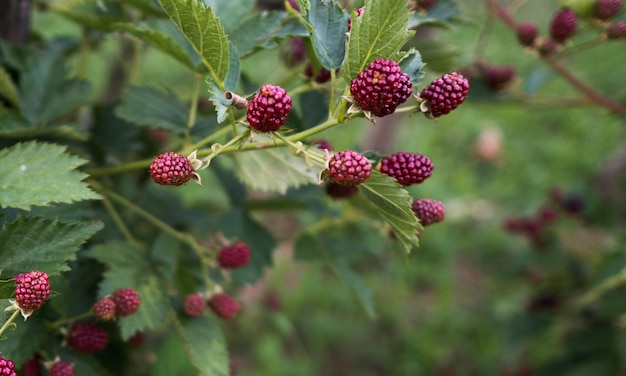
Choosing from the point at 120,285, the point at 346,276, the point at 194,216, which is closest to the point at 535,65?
the point at 346,276

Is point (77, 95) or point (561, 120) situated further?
point (561, 120)

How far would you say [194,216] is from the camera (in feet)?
4.91

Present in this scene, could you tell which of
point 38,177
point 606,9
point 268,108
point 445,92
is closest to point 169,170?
point 268,108

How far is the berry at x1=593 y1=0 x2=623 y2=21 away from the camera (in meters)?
1.34

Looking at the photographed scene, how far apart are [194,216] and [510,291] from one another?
188 cm

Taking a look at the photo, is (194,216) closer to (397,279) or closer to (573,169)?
(397,279)

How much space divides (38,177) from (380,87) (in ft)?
1.78

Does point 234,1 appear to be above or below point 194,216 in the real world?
above

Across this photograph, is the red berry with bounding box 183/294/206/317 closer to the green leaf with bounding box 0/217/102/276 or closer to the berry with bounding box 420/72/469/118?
the green leaf with bounding box 0/217/102/276

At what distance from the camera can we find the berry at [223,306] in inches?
43.7

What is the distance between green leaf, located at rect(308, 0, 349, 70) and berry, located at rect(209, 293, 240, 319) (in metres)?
0.50

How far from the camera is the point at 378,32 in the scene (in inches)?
31.1

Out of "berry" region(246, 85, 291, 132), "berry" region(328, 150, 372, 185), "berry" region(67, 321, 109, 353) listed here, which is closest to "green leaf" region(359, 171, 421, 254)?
"berry" region(328, 150, 372, 185)

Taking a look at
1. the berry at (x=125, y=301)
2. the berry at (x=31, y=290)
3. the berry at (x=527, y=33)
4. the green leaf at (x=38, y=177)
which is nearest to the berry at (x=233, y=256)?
the berry at (x=125, y=301)
